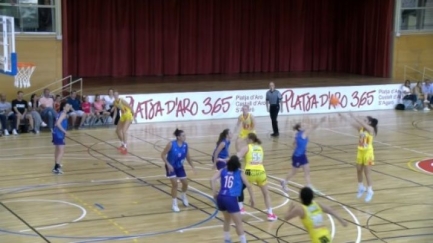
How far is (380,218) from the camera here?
47.3ft

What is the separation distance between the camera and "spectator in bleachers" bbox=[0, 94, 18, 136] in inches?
936

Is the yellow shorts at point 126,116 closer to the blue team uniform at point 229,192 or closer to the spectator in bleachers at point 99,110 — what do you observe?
the spectator in bleachers at point 99,110

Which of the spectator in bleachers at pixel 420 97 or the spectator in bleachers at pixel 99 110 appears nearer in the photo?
the spectator in bleachers at pixel 99 110

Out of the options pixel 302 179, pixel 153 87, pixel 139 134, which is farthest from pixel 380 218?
pixel 153 87

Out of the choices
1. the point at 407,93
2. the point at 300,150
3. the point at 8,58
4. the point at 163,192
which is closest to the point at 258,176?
the point at 300,150

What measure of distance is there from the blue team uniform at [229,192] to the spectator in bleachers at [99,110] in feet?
47.3

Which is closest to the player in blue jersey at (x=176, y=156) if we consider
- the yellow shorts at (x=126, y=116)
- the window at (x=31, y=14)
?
the yellow shorts at (x=126, y=116)

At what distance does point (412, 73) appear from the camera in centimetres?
3566

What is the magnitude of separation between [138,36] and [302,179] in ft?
61.1

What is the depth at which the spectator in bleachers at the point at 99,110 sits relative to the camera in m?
25.6

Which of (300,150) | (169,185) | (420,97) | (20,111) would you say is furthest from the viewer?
(420,97)

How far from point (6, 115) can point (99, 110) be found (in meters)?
3.31

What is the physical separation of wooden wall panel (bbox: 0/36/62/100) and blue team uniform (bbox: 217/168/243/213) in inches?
641

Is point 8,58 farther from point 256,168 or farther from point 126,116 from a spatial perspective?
point 256,168
